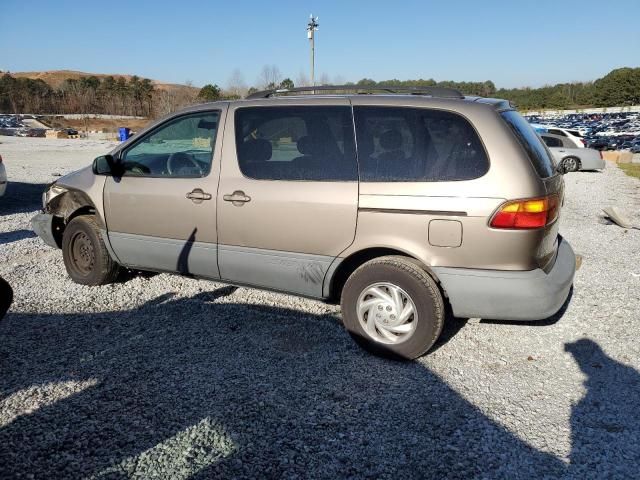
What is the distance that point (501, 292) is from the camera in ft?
10.7

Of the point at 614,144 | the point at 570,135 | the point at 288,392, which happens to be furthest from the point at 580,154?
the point at 614,144

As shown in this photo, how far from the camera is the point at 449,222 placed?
3234mm

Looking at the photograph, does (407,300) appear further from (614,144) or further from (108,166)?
(614,144)

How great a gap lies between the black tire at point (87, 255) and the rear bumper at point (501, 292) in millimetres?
3241

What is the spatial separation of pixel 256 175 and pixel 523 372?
2434 millimetres

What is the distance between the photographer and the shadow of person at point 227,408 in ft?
8.22

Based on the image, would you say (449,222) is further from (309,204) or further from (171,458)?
(171,458)

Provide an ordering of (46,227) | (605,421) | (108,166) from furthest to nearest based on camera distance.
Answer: (46,227)
(108,166)
(605,421)

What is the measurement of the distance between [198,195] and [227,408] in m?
1.80

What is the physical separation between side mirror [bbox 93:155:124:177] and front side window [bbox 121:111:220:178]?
0.20 ft

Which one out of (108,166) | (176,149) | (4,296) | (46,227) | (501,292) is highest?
(176,149)

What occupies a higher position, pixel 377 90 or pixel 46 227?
pixel 377 90

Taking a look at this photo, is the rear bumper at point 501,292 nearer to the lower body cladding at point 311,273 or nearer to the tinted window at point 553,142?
the lower body cladding at point 311,273

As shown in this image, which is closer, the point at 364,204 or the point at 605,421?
the point at 605,421
